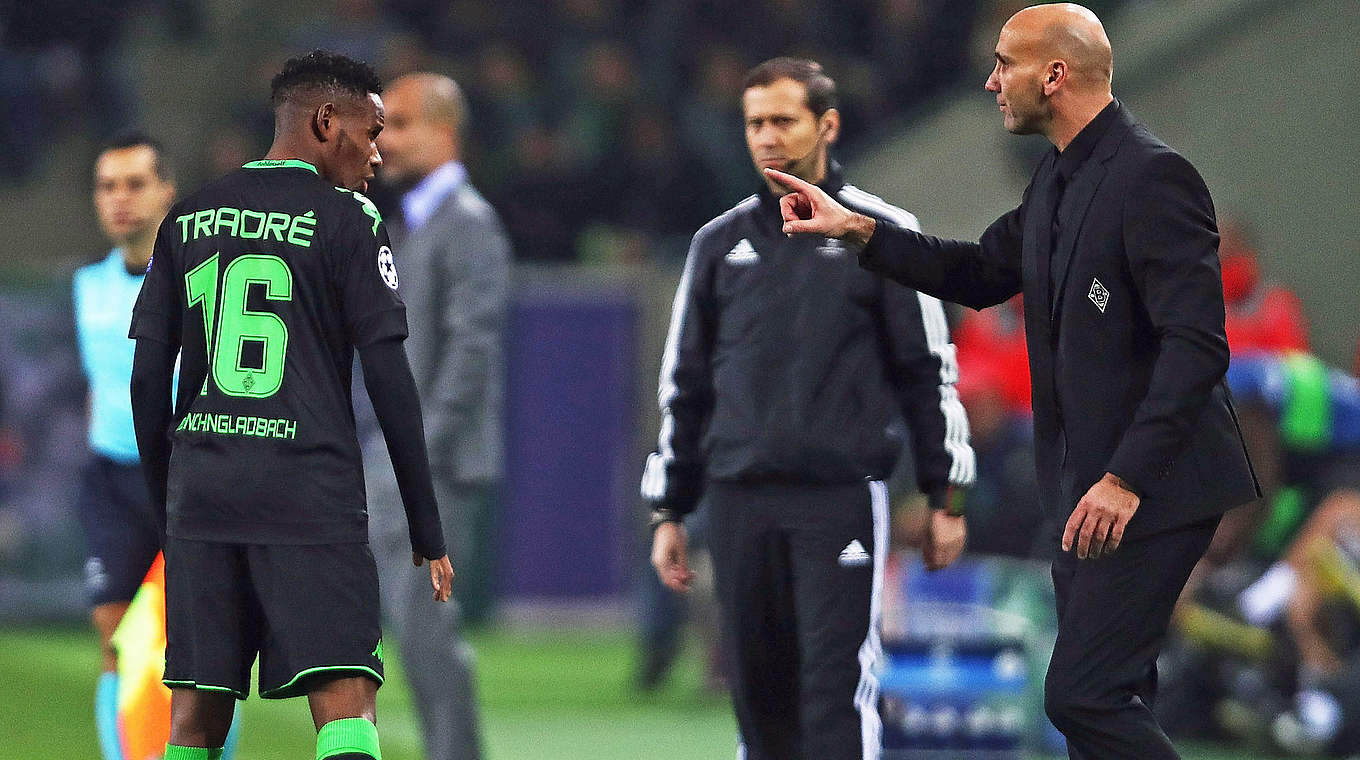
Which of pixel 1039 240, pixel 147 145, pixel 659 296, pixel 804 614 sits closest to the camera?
pixel 1039 240

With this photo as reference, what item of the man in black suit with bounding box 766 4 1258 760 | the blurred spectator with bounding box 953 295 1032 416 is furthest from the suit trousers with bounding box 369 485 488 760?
the blurred spectator with bounding box 953 295 1032 416

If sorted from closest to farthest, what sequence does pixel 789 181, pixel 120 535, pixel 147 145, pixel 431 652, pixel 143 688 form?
pixel 789 181
pixel 143 688
pixel 120 535
pixel 147 145
pixel 431 652

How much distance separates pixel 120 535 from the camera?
672 cm

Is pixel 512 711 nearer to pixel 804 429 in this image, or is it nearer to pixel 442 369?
pixel 442 369

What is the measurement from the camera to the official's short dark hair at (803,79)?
594 centimetres

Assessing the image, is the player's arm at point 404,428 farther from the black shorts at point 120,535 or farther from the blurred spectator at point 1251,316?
the blurred spectator at point 1251,316

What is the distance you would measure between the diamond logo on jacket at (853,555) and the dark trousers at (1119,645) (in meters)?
0.93

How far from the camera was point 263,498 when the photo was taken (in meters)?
4.76

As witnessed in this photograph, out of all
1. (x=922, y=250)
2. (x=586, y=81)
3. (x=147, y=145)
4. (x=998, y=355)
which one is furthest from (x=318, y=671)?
(x=586, y=81)

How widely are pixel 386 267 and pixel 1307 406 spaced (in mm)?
5672

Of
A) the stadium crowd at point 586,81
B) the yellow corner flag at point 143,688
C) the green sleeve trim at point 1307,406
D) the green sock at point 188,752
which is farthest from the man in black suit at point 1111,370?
the stadium crowd at point 586,81

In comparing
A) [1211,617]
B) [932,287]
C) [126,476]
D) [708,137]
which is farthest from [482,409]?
[708,137]

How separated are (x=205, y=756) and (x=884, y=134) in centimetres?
1317

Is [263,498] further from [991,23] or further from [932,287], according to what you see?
[991,23]
